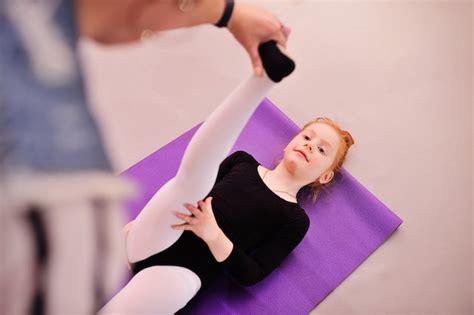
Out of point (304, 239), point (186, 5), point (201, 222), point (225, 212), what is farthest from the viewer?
point (304, 239)

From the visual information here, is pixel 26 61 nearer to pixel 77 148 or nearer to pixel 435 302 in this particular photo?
pixel 77 148

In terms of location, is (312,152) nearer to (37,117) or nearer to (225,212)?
(225,212)

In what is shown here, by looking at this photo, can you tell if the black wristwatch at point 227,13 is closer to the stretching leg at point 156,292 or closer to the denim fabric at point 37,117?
the denim fabric at point 37,117

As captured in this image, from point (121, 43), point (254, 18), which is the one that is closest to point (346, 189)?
point (254, 18)

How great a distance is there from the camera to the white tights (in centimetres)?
57

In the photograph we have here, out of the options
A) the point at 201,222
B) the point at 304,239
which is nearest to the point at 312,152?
the point at 304,239

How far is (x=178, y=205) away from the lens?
644 mm

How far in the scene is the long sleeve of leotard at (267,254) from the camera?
0.77 m

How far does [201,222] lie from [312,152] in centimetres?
30

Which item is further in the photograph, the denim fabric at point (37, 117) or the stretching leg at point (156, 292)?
the stretching leg at point (156, 292)

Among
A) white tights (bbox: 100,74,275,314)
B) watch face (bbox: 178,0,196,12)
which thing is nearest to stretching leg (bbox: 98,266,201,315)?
white tights (bbox: 100,74,275,314)

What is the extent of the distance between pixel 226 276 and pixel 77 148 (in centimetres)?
59

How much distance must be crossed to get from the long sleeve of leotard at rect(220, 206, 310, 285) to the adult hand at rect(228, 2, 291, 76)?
354mm

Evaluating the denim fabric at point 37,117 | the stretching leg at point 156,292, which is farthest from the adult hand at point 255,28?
the stretching leg at point 156,292
